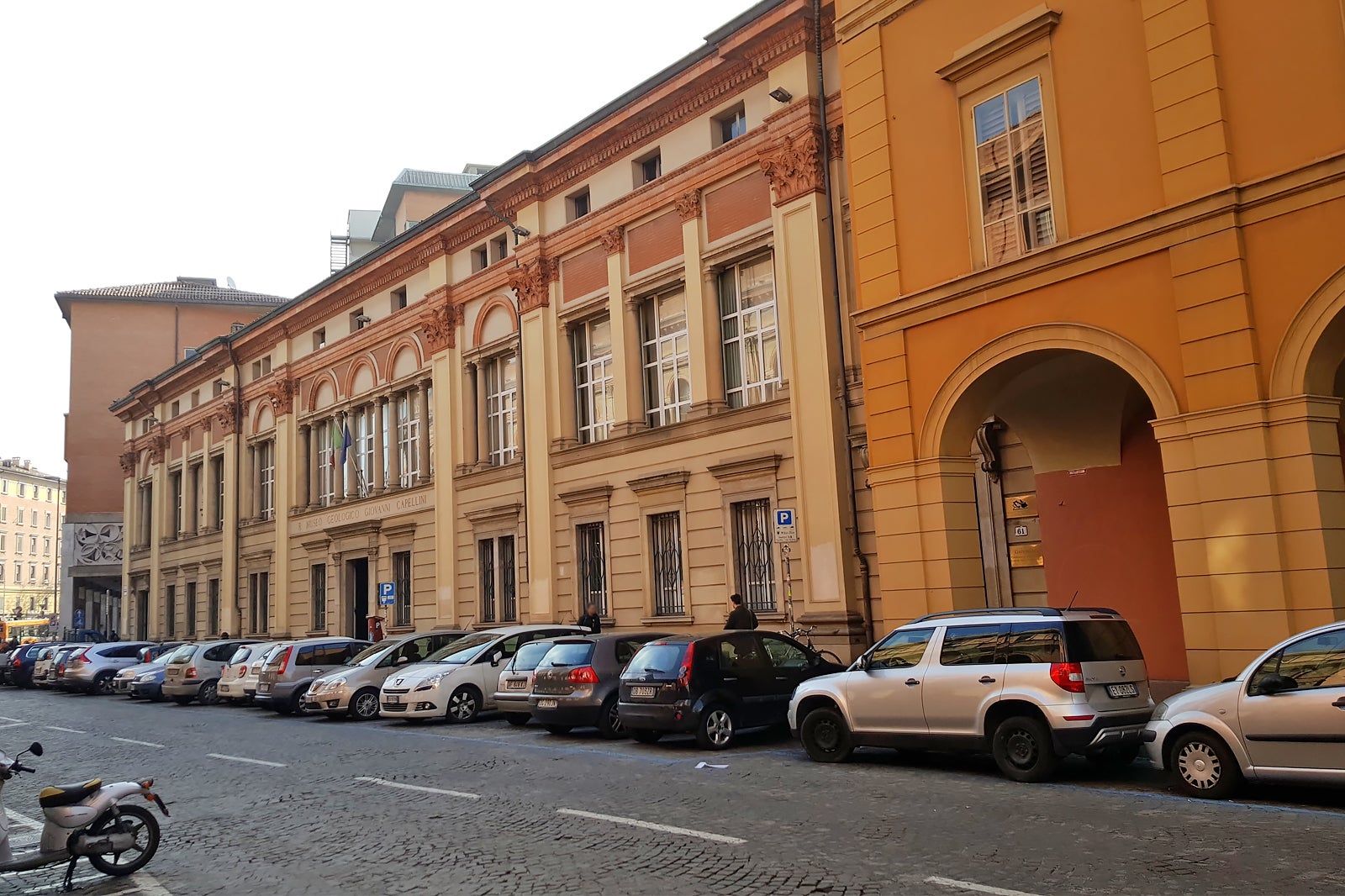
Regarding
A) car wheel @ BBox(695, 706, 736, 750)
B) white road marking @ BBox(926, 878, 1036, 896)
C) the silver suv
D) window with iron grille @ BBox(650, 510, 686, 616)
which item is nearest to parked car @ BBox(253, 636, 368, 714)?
window with iron grille @ BBox(650, 510, 686, 616)

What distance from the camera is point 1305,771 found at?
333 inches

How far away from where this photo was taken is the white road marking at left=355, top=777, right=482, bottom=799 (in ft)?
34.3

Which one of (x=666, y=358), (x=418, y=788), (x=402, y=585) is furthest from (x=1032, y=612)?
(x=402, y=585)

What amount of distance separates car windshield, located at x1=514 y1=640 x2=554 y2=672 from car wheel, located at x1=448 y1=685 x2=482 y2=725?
1877mm

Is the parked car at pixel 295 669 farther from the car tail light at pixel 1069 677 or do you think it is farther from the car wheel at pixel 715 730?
the car tail light at pixel 1069 677

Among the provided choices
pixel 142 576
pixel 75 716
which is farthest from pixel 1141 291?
pixel 142 576

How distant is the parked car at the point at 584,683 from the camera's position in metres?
15.1

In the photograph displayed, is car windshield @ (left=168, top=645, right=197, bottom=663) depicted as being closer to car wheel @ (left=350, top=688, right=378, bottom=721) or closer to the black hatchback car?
car wheel @ (left=350, top=688, right=378, bottom=721)

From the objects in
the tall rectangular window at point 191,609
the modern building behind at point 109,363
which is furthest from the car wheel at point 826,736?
the modern building behind at point 109,363

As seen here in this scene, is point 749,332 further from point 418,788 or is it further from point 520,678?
point 418,788

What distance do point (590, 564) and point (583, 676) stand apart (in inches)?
372

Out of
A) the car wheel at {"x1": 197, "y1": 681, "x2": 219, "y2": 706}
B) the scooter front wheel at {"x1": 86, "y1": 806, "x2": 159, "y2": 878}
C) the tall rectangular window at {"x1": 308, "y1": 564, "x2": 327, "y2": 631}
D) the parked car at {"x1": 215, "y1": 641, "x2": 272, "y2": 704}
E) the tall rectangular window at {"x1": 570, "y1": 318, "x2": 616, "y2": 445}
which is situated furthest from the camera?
the tall rectangular window at {"x1": 308, "y1": 564, "x2": 327, "y2": 631}

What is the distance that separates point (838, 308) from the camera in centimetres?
1914

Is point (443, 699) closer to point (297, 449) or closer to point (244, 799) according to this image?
point (244, 799)
